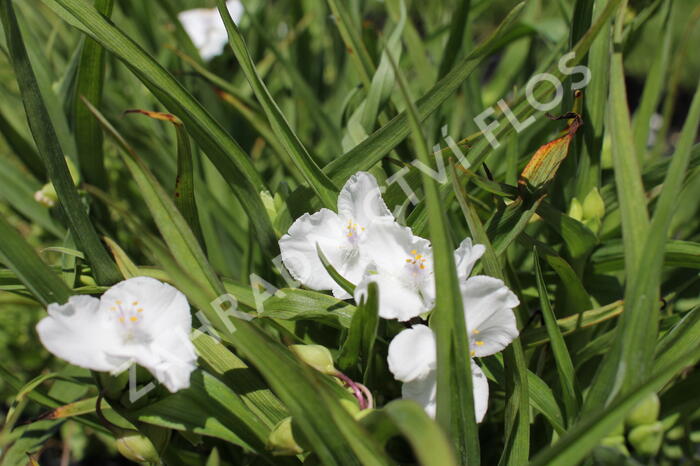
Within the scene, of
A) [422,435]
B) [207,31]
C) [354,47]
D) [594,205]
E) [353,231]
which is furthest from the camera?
[207,31]

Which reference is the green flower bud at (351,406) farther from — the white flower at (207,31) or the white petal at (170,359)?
the white flower at (207,31)

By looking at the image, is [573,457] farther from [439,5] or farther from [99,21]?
[439,5]

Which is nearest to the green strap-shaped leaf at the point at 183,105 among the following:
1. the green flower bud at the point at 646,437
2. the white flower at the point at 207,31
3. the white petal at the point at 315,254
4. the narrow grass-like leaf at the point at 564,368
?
the white petal at the point at 315,254

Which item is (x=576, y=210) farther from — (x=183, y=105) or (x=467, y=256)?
(x=183, y=105)

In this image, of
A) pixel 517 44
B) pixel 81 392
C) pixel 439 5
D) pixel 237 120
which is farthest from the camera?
pixel 439 5

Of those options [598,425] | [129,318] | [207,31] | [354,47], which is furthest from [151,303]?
[207,31]

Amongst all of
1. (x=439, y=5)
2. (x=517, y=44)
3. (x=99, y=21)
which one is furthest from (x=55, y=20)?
(x=517, y=44)
